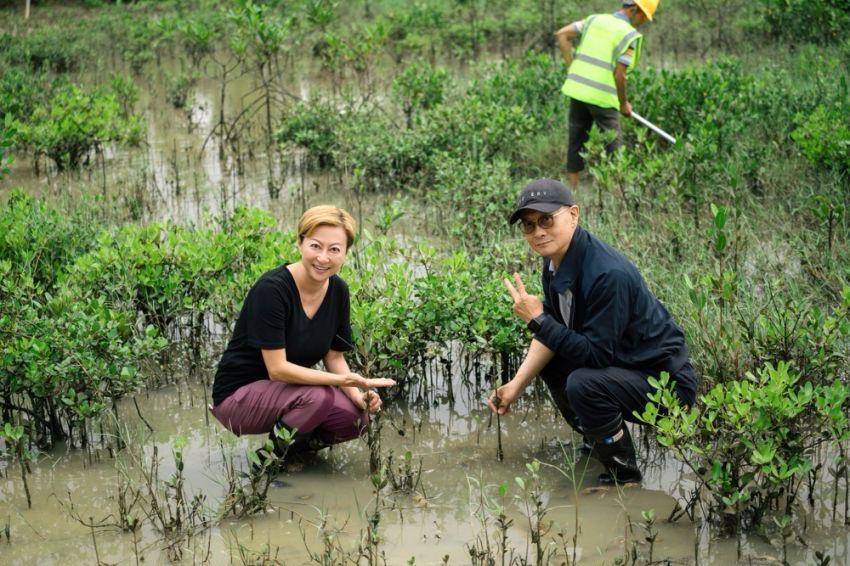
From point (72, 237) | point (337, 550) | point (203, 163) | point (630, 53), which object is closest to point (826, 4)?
point (630, 53)

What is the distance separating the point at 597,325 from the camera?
13.1ft

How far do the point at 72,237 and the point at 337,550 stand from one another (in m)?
3.45

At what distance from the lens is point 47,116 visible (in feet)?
30.4

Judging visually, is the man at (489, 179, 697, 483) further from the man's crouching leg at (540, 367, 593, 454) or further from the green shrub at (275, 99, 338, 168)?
the green shrub at (275, 99, 338, 168)

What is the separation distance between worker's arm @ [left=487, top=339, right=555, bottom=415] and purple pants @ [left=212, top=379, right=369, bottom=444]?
59 centimetres

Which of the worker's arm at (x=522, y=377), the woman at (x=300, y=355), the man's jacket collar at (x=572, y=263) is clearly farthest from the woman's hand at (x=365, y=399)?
the man's jacket collar at (x=572, y=263)

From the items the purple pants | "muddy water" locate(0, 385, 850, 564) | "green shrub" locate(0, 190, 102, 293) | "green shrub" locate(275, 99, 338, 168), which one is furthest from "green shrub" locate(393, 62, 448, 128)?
the purple pants

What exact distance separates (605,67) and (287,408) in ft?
14.8

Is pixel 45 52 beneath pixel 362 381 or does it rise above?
above

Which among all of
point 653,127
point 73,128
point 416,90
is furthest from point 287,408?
point 416,90

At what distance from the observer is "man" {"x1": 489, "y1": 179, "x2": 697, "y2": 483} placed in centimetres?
397

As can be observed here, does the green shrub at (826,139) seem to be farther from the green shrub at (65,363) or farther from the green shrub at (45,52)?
the green shrub at (45,52)

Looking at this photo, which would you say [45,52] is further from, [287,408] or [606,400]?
[606,400]

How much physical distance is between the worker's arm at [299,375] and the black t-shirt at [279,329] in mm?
50
